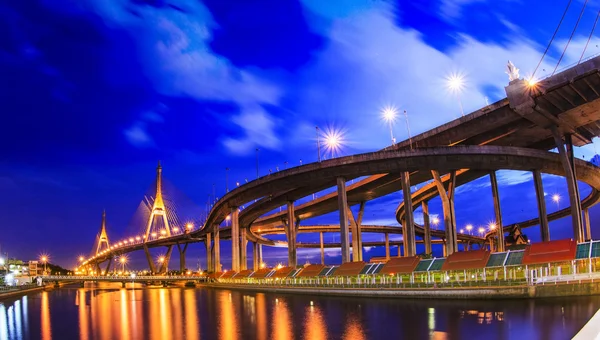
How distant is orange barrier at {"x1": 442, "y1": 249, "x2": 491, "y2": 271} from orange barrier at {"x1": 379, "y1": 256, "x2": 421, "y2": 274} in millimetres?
3528

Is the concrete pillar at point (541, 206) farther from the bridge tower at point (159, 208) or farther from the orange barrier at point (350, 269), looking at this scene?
the bridge tower at point (159, 208)

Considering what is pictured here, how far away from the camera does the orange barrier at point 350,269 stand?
4909cm

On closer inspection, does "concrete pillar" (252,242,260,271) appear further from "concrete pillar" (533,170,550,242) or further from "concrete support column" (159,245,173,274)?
"concrete pillar" (533,170,550,242)

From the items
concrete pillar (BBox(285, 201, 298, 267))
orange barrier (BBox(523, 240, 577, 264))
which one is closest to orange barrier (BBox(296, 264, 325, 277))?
orange barrier (BBox(523, 240, 577, 264))

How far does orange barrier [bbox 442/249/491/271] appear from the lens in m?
36.1

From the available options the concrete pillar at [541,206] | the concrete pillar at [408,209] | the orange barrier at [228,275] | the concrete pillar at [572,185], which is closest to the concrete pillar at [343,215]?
the concrete pillar at [408,209]

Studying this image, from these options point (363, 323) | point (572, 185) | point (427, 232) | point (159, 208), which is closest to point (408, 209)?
point (427, 232)

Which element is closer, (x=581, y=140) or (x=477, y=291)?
(x=477, y=291)

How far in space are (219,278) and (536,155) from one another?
59041 mm

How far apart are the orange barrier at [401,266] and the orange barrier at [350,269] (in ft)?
12.9

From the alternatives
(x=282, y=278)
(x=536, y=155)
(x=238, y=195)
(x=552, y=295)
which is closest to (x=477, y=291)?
(x=552, y=295)

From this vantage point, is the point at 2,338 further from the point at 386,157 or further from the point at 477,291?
the point at 386,157

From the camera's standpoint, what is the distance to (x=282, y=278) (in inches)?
2404

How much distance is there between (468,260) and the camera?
122 feet
